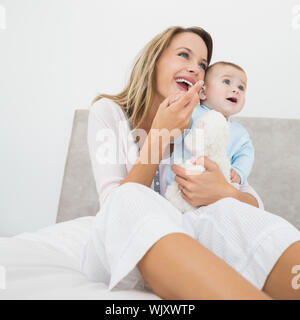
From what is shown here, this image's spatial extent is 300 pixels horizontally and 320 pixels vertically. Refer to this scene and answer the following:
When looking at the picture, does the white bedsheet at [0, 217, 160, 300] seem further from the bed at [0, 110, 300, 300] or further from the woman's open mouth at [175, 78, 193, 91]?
the woman's open mouth at [175, 78, 193, 91]

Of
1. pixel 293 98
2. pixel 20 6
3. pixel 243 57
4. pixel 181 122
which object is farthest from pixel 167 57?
pixel 20 6

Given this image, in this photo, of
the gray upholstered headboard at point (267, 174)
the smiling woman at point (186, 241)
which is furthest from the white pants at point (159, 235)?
the gray upholstered headboard at point (267, 174)

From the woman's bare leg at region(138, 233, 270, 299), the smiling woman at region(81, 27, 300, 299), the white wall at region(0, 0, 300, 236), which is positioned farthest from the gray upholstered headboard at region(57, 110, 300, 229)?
the woman's bare leg at region(138, 233, 270, 299)

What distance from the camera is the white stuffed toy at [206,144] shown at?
0.79 meters

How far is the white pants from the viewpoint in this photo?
47cm

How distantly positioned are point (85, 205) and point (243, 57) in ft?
3.79

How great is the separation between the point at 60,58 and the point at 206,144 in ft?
4.64

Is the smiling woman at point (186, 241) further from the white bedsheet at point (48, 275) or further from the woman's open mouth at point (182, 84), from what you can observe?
the woman's open mouth at point (182, 84)

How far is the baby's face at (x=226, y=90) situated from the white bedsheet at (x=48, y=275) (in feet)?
2.02

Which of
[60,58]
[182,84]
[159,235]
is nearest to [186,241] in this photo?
[159,235]

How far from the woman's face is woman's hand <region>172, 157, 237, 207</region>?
13.7 inches

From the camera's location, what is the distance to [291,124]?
1.55 meters
